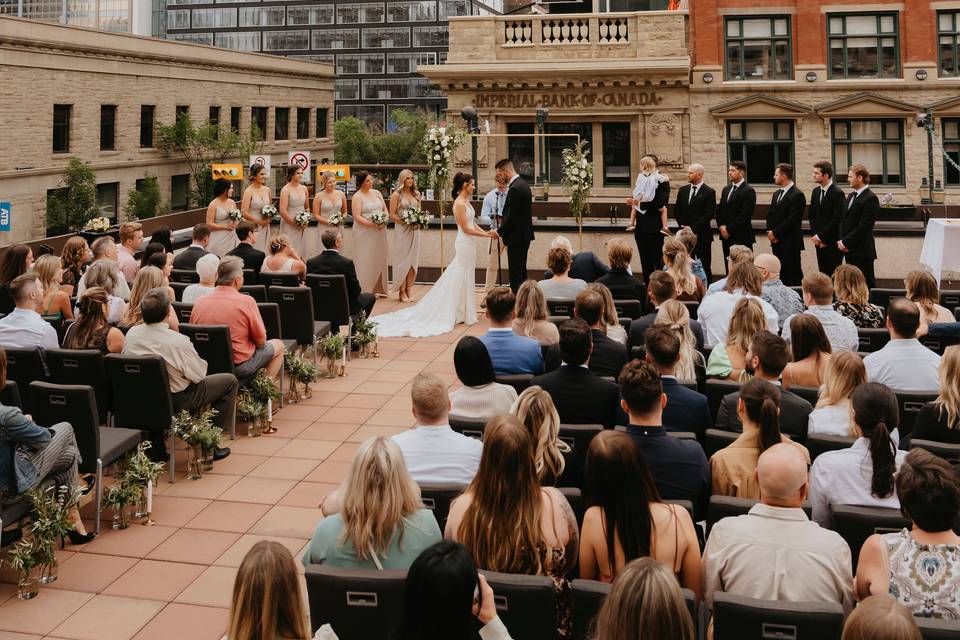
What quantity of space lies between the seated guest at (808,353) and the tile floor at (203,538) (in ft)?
11.6

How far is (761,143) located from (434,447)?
27152 mm

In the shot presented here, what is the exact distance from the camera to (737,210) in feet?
45.4

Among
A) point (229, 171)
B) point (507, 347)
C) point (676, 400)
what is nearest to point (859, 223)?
point (507, 347)

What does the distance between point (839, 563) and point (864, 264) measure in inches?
385

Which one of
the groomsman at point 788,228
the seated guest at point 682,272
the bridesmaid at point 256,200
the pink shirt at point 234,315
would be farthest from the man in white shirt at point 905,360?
the bridesmaid at point 256,200

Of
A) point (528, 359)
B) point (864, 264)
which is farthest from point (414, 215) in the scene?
point (528, 359)

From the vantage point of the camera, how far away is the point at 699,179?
13.8m

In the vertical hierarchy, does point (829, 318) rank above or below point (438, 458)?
above

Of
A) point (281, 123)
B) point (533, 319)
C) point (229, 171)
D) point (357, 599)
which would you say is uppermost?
point (281, 123)

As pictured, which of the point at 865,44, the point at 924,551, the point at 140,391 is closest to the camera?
the point at 924,551

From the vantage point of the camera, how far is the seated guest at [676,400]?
5719 millimetres

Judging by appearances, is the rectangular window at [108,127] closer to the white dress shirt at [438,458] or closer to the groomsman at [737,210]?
the groomsman at [737,210]

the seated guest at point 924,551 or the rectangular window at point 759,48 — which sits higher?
the rectangular window at point 759,48

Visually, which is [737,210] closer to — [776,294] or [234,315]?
[776,294]
